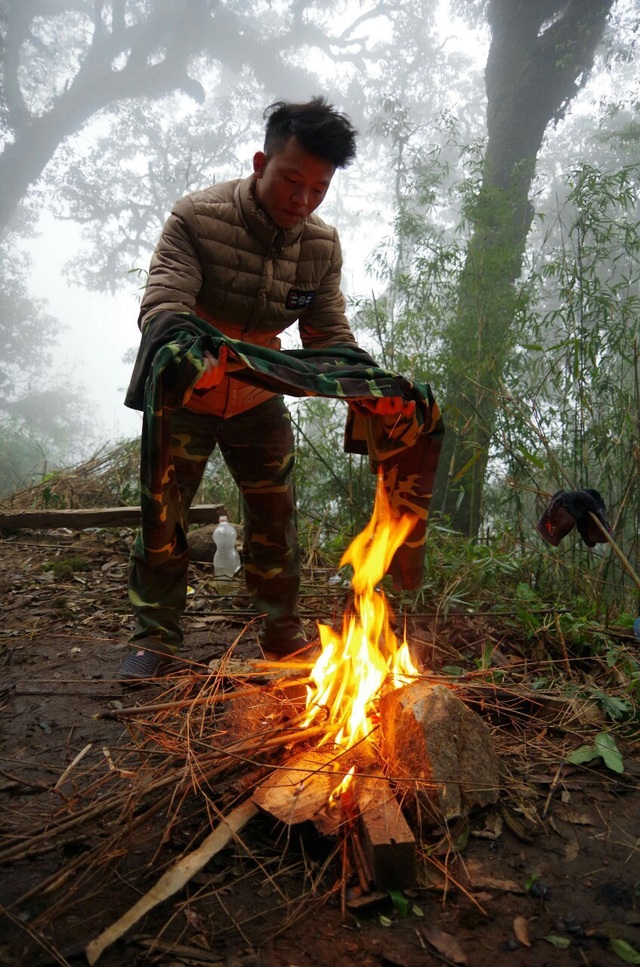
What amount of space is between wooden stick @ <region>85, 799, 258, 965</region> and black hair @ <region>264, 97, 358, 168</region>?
2272 millimetres

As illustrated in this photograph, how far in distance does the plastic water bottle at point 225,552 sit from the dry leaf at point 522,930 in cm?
302

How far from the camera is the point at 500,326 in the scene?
5.84 m

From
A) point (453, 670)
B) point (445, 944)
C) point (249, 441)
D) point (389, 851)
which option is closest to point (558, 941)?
point (445, 944)

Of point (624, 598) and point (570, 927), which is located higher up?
point (624, 598)

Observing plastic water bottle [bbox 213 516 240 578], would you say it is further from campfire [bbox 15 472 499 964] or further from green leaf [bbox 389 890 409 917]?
green leaf [bbox 389 890 409 917]

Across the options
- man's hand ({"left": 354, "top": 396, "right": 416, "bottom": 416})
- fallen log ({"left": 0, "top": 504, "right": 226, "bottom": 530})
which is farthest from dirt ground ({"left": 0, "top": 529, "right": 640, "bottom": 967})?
fallen log ({"left": 0, "top": 504, "right": 226, "bottom": 530})

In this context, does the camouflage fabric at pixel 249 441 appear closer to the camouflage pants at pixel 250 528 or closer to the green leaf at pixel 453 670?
the camouflage pants at pixel 250 528

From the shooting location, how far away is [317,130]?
2168mm

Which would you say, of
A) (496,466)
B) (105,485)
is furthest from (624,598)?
(105,485)

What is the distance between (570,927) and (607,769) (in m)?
0.72

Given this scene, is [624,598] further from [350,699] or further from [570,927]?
[570,927]

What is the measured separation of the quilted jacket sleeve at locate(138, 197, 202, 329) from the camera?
2.25 meters

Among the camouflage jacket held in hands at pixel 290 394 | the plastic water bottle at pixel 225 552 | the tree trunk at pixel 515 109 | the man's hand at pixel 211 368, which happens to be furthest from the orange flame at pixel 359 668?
the tree trunk at pixel 515 109

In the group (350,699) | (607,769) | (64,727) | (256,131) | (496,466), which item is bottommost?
(64,727)
